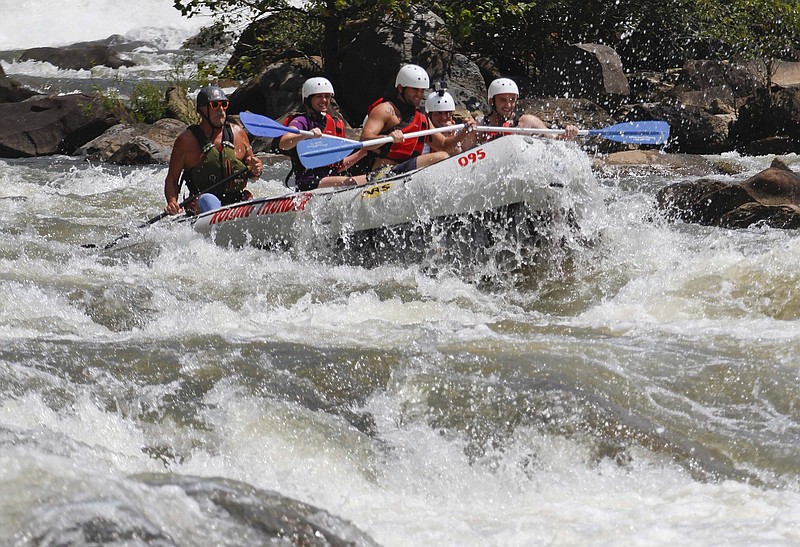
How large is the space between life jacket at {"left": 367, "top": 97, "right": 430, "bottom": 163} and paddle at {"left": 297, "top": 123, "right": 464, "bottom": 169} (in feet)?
0.82

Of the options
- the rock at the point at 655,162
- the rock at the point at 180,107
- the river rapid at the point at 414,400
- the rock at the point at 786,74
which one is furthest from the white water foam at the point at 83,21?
the river rapid at the point at 414,400

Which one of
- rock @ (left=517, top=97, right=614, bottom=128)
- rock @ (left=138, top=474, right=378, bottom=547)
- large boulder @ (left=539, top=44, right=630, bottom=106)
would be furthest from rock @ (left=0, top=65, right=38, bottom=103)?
rock @ (left=138, top=474, right=378, bottom=547)

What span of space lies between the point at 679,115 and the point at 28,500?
38.6ft

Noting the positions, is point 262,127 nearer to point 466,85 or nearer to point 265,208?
point 265,208

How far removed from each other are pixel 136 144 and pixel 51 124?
1.98 metres

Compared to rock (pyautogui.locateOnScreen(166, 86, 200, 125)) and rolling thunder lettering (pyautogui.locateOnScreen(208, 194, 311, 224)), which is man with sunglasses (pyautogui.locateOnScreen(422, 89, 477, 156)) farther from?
rock (pyautogui.locateOnScreen(166, 86, 200, 125))

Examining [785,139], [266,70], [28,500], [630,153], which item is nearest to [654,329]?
[28,500]

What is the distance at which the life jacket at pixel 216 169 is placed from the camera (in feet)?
25.3

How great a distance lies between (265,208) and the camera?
292 inches

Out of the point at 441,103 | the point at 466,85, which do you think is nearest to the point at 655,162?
the point at 466,85

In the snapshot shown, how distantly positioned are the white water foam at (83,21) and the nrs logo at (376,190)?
68.9ft

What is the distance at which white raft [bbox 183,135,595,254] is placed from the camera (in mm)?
6805

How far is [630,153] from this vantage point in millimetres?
11891

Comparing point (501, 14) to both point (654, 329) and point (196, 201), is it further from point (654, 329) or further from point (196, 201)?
point (654, 329)
